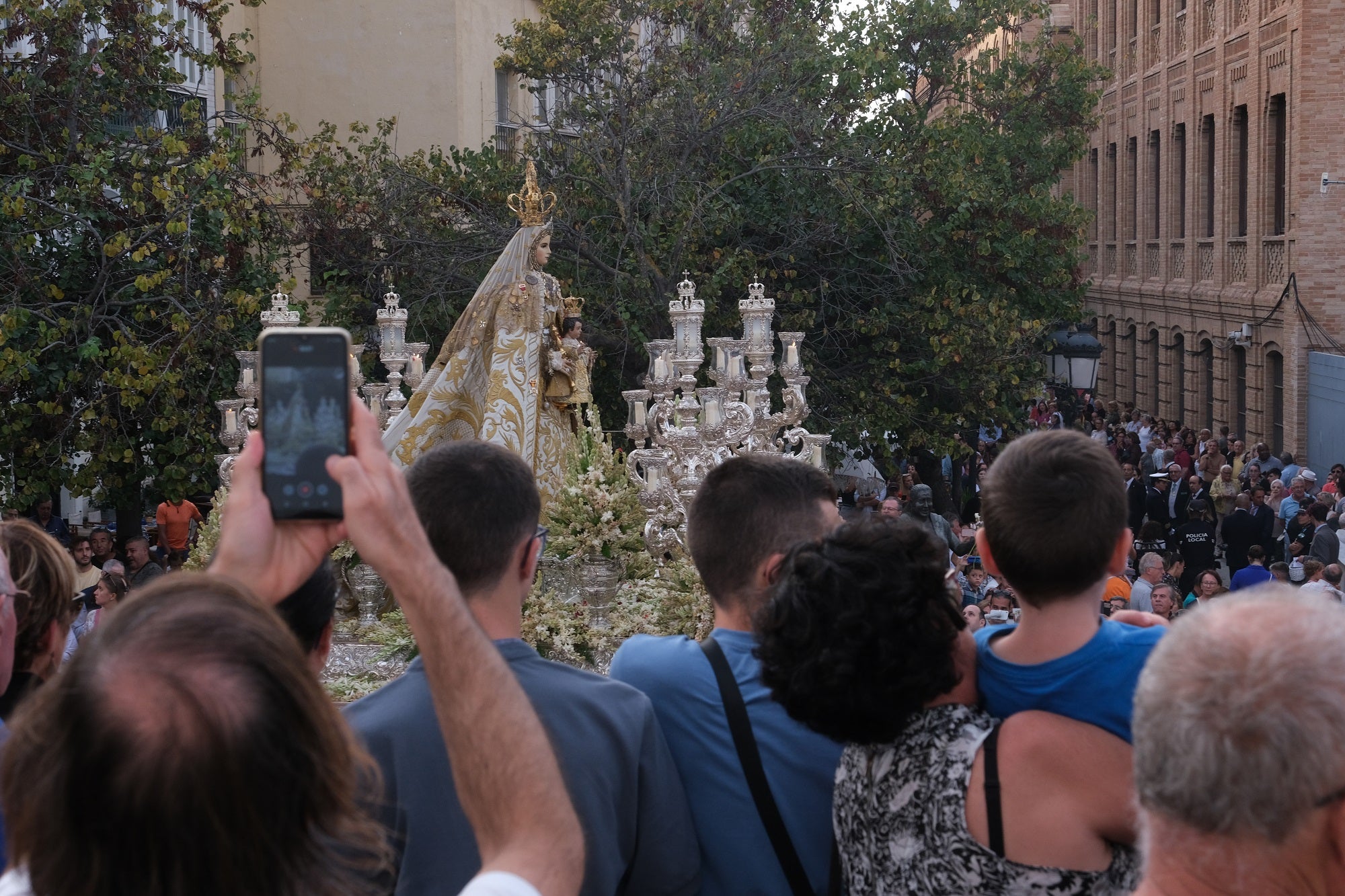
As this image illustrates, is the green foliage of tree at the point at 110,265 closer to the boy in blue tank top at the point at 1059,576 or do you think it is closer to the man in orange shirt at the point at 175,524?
the man in orange shirt at the point at 175,524

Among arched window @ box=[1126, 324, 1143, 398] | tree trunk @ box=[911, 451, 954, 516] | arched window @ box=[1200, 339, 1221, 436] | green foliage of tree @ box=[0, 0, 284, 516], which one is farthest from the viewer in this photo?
arched window @ box=[1126, 324, 1143, 398]

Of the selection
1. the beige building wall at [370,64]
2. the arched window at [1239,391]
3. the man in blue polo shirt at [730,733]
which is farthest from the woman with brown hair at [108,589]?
the arched window at [1239,391]

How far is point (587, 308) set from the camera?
15.1 m

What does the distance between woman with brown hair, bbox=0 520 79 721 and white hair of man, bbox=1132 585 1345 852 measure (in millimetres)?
2090

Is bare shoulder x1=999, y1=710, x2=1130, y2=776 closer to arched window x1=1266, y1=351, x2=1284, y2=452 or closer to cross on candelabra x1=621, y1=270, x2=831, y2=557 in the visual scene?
cross on candelabra x1=621, y1=270, x2=831, y2=557

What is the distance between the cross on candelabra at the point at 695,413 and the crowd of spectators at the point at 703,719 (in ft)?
12.3

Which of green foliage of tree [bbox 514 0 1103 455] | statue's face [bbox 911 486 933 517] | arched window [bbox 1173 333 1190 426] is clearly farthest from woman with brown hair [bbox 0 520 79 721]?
arched window [bbox 1173 333 1190 426]

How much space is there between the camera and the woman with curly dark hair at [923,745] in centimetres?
220

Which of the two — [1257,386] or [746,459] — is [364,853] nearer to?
[746,459]

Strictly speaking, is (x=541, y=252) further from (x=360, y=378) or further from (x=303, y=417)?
(x=303, y=417)

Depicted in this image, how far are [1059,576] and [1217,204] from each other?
25.8 metres

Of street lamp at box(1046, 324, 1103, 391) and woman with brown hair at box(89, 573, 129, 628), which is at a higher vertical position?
street lamp at box(1046, 324, 1103, 391)

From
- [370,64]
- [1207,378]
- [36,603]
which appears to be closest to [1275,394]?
[1207,378]

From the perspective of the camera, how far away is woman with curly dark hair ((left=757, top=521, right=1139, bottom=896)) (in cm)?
220
